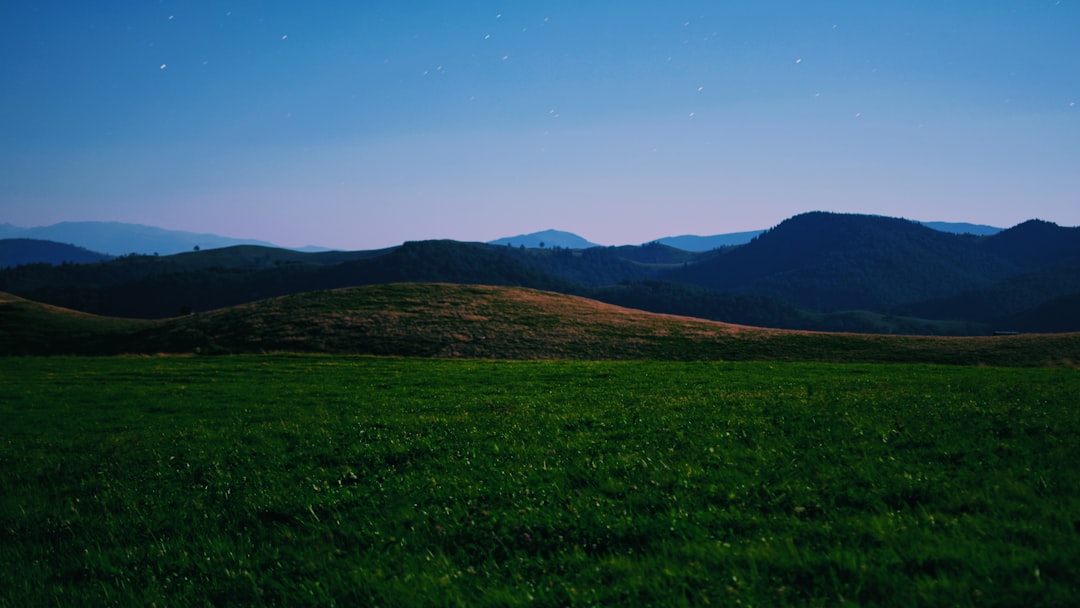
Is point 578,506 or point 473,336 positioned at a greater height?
point 578,506

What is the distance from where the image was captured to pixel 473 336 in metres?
71.5

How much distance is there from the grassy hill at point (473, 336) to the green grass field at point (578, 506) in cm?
4737

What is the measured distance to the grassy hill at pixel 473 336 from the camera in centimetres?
6178

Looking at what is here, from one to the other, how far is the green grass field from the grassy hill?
155 ft

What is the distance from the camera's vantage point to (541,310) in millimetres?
89000

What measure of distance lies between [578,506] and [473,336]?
63401mm

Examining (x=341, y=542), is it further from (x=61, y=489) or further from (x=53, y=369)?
(x=53, y=369)

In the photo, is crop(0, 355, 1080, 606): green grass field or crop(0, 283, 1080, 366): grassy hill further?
crop(0, 283, 1080, 366): grassy hill

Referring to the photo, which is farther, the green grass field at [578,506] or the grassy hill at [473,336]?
the grassy hill at [473,336]

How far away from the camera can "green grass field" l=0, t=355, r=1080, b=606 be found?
6.51m

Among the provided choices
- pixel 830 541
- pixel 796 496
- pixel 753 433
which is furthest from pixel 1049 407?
pixel 830 541

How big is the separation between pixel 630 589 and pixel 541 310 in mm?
82548

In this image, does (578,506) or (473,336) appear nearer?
(578,506)

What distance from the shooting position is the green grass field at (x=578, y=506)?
6.51 metres
